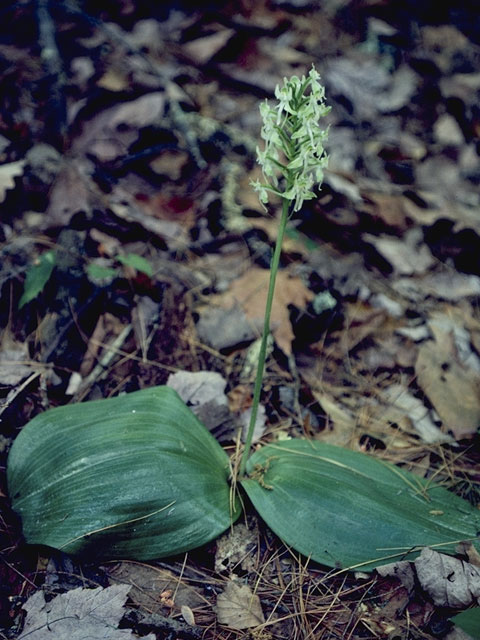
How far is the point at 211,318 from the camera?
2.95m

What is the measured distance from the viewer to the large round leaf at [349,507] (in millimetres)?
1876

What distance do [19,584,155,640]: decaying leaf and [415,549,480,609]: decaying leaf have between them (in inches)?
39.8

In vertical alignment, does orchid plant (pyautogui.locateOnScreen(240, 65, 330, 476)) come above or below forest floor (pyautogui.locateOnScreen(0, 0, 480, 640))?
above

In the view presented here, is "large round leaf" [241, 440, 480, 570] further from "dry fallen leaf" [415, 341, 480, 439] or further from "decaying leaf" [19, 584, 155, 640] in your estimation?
"decaying leaf" [19, 584, 155, 640]

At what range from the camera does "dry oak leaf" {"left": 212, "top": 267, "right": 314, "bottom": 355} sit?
282 centimetres

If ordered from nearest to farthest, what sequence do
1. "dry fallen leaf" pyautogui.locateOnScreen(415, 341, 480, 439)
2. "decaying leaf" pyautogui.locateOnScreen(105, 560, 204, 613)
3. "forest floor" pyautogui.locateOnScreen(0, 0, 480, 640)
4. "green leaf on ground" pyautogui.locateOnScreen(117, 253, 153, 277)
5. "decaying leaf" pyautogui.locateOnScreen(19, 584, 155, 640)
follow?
"decaying leaf" pyautogui.locateOnScreen(19, 584, 155, 640), "decaying leaf" pyautogui.locateOnScreen(105, 560, 204, 613), "forest floor" pyautogui.locateOnScreen(0, 0, 480, 640), "dry fallen leaf" pyautogui.locateOnScreen(415, 341, 480, 439), "green leaf on ground" pyautogui.locateOnScreen(117, 253, 153, 277)

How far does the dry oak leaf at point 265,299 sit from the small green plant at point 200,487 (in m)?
0.85

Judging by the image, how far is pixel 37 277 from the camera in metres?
2.62

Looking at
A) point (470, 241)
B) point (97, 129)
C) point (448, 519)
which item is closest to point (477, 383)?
point (448, 519)

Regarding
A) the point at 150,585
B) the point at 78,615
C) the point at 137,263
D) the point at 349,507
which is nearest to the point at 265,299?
the point at 137,263

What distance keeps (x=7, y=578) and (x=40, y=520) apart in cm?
21

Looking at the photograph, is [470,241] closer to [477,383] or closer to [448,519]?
[477,383]

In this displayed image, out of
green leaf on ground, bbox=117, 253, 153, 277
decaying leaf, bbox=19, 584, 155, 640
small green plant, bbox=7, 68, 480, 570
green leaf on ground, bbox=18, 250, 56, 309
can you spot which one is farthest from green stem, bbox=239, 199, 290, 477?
green leaf on ground, bbox=18, 250, 56, 309

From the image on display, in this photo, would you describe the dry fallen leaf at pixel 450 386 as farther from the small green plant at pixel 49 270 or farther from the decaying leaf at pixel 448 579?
the small green plant at pixel 49 270
